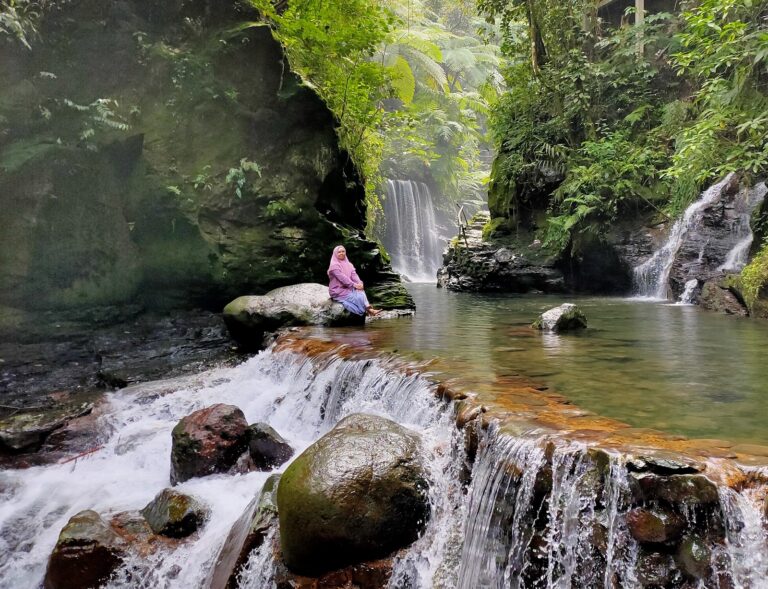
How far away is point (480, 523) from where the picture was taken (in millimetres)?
3795

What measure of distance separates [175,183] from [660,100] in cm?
1515

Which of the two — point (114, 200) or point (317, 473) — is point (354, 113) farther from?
point (317, 473)

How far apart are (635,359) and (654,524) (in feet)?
12.4

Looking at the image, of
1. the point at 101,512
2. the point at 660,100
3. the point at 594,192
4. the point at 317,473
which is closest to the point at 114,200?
the point at 101,512

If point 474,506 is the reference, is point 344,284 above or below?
above

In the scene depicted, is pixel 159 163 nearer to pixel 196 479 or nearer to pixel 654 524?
pixel 196 479

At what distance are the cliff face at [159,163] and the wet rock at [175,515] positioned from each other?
7154mm

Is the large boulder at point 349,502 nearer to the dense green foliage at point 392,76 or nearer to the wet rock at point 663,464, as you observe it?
the wet rock at point 663,464

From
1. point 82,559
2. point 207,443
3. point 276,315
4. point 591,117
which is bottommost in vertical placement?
point 82,559

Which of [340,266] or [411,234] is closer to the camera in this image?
[340,266]

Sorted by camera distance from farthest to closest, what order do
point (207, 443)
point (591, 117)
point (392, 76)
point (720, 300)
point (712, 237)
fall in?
point (591, 117), point (392, 76), point (712, 237), point (720, 300), point (207, 443)

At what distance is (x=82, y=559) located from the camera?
4301mm

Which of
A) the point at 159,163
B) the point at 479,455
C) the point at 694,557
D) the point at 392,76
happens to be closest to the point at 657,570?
the point at 694,557

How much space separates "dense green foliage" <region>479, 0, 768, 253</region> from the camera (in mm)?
15859
